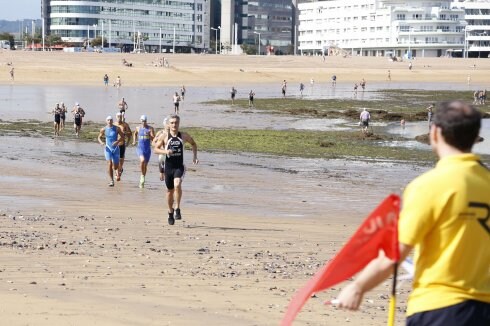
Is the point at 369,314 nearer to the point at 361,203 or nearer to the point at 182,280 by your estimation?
the point at 182,280

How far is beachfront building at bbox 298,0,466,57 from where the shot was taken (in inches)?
6043

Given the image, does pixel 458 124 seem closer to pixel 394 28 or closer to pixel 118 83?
pixel 118 83

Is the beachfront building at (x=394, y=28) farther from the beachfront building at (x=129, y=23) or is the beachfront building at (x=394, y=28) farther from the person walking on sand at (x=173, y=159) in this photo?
the person walking on sand at (x=173, y=159)

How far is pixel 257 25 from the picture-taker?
193 meters

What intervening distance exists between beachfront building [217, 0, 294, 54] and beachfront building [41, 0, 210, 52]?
30.0ft

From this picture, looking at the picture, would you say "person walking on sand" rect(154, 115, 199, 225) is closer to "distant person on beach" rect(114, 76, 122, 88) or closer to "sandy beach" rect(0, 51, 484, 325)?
"sandy beach" rect(0, 51, 484, 325)

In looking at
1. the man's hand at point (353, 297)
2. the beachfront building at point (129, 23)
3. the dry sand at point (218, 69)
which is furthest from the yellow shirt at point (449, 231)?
the beachfront building at point (129, 23)

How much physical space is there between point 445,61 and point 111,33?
58486mm

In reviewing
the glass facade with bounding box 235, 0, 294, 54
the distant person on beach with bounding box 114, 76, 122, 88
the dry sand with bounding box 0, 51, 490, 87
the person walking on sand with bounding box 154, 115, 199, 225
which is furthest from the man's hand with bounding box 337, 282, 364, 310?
the glass facade with bounding box 235, 0, 294, 54

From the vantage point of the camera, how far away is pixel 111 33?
536ft

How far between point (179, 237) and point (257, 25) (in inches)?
7201

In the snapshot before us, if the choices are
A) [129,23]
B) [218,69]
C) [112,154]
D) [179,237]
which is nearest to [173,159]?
[179,237]

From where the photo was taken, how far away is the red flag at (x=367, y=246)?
429 cm

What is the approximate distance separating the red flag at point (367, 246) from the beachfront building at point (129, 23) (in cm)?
15027
